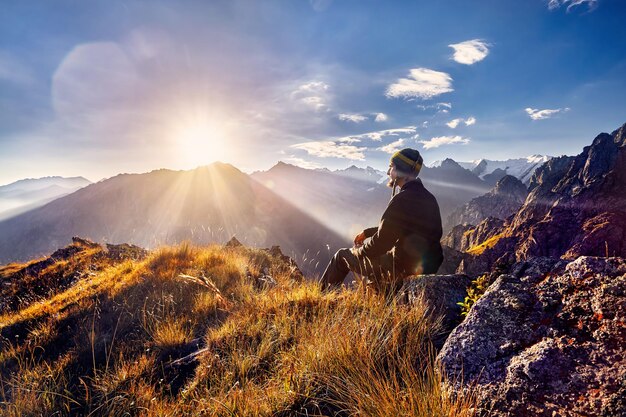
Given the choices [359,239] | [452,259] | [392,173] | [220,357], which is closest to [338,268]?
[359,239]

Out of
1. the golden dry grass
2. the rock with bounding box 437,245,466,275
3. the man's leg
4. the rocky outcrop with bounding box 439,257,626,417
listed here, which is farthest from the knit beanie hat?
the golden dry grass

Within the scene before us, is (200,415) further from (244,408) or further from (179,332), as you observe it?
(179,332)

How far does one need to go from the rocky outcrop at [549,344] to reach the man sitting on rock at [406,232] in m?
2.30

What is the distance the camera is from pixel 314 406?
218 cm

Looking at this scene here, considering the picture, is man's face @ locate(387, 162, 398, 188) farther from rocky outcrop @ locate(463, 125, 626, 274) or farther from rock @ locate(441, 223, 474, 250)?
rock @ locate(441, 223, 474, 250)

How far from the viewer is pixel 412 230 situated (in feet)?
15.8

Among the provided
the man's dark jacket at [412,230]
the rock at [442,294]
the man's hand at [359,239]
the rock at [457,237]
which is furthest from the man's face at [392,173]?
the rock at [457,237]

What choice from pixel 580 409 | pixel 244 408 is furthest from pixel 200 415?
pixel 580 409

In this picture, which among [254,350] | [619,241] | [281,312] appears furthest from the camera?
[619,241]

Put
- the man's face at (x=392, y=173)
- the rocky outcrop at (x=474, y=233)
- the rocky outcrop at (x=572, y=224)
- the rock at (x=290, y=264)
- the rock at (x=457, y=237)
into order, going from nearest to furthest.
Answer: the man's face at (x=392, y=173)
the rock at (x=290, y=264)
the rocky outcrop at (x=572, y=224)
the rocky outcrop at (x=474, y=233)
the rock at (x=457, y=237)

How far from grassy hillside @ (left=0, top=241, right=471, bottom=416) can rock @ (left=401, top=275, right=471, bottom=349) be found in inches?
12.6

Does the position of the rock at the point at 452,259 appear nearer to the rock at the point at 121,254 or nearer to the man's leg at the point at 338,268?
the rock at the point at 121,254

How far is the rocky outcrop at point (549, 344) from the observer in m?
1.50

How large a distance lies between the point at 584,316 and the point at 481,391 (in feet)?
2.66
